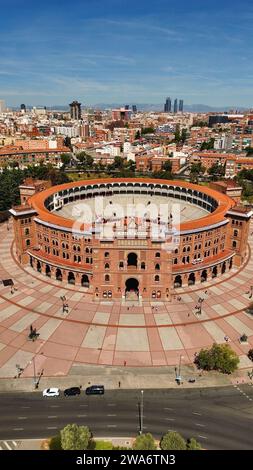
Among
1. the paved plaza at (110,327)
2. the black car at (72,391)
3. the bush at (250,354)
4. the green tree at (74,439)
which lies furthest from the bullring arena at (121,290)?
the green tree at (74,439)

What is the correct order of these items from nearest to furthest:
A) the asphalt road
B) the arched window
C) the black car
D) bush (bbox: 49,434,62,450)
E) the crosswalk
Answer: bush (bbox: 49,434,62,450) < the crosswalk < the asphalt road < the black car < the arched window

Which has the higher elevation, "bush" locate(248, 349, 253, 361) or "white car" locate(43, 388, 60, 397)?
"bush" locate(248, 349, 253, 361)

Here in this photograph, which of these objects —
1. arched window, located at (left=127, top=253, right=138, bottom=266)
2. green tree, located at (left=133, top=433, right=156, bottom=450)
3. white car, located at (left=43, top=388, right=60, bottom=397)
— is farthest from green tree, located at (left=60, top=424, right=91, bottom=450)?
arched window, located at (left=127, top=253, right=138, bottom=266)

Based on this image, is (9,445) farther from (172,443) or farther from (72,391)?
(172,443)

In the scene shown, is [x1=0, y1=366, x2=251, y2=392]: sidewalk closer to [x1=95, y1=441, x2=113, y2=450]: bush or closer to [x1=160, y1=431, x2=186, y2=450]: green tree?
[x1=95, y1=441, x2=113, y2=450]: bush

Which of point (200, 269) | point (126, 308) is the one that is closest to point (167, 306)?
point (126, 308)

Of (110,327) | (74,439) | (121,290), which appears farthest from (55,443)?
(121,290)
